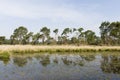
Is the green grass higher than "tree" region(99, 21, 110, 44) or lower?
lower

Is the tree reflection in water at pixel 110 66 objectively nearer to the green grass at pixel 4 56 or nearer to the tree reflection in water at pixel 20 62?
the tree reflection in water at pixel 20 62

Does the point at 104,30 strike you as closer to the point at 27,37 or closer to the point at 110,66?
the point at 27,37

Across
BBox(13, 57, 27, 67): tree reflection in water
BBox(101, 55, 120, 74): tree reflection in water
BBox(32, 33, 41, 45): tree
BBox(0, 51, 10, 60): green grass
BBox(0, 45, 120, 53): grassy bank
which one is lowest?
BBox(101, 55, 120, 74): tree reflection in water

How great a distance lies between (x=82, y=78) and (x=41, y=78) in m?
2.43

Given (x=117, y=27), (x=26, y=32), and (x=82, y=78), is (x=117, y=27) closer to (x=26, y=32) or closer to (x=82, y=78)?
(x=26, y=32)

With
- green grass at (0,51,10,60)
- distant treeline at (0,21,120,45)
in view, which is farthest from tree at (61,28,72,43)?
green grass at (0,51,10,60)

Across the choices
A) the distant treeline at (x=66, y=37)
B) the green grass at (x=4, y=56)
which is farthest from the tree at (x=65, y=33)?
the green grass at (x=4, y=56)

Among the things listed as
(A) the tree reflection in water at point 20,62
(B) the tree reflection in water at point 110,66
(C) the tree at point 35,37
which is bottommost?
(B) the tree reflection in water at point 110,66

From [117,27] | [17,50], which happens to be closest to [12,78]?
[17,50]

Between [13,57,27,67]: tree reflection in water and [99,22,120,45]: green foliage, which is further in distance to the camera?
[99,22,120,45]: green foliage

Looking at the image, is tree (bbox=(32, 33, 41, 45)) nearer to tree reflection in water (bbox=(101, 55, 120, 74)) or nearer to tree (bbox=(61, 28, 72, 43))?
tree (bbox=(61, 28, 72, 43))

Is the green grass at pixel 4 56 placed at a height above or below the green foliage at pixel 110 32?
below

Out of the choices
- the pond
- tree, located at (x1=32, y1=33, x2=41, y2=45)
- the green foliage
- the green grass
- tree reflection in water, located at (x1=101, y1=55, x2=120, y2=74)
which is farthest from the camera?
tree, located at (x1=32, y1=33, x2=41, y2=45)

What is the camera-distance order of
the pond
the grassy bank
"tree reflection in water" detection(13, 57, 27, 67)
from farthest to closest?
the grassy bank
"tree reflection in water" detection(13, 57, 27, 67)
the pond
